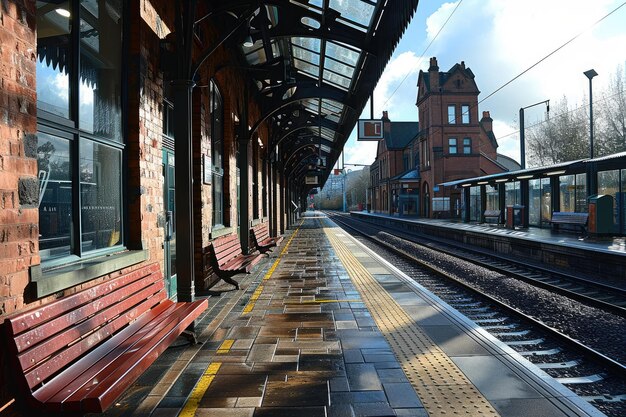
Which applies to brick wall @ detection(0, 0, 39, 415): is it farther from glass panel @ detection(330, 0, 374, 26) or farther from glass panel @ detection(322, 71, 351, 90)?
glass panel @ detection(322, 71, 351, 90)

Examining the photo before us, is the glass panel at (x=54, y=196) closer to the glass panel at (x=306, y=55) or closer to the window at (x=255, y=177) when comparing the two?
the glass panel at (x=306, y=55)

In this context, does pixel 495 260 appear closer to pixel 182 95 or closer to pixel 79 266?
pixel 182 95

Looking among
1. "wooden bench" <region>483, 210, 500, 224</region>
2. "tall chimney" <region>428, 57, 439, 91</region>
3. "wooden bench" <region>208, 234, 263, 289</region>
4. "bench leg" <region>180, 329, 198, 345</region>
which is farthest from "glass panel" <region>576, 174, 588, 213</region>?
"tall chimney" <region>428, 57, 439, 91</region>

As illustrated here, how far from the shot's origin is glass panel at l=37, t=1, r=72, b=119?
9.95 ft

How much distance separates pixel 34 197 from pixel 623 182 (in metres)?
18.9

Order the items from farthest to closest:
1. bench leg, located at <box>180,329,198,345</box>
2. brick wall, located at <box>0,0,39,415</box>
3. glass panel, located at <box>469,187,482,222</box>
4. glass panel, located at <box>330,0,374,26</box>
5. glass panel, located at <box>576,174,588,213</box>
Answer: glass panel, located at <box>469,187,482,222</box>
glass panel, located at <box>576,174,588,213</box>
glass panel, located at <box>330,0,374,26</box>
bench leg, located at <box>180,329,198,345</box>
brick wall, located at <box>0,0,39,415</box>

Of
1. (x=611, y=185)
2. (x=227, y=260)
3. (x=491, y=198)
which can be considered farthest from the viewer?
(x=491, y=198)

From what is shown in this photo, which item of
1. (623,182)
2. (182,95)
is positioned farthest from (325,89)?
(623,182)

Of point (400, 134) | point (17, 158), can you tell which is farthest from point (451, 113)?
point (17, 158)

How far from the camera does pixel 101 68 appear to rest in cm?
400

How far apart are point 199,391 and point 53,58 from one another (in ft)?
9.14

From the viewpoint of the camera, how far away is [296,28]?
719 centimetres

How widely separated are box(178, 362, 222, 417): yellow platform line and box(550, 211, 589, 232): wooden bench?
16.1 metres

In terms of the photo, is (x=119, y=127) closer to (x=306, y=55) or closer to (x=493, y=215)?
(x=306, y=55)
